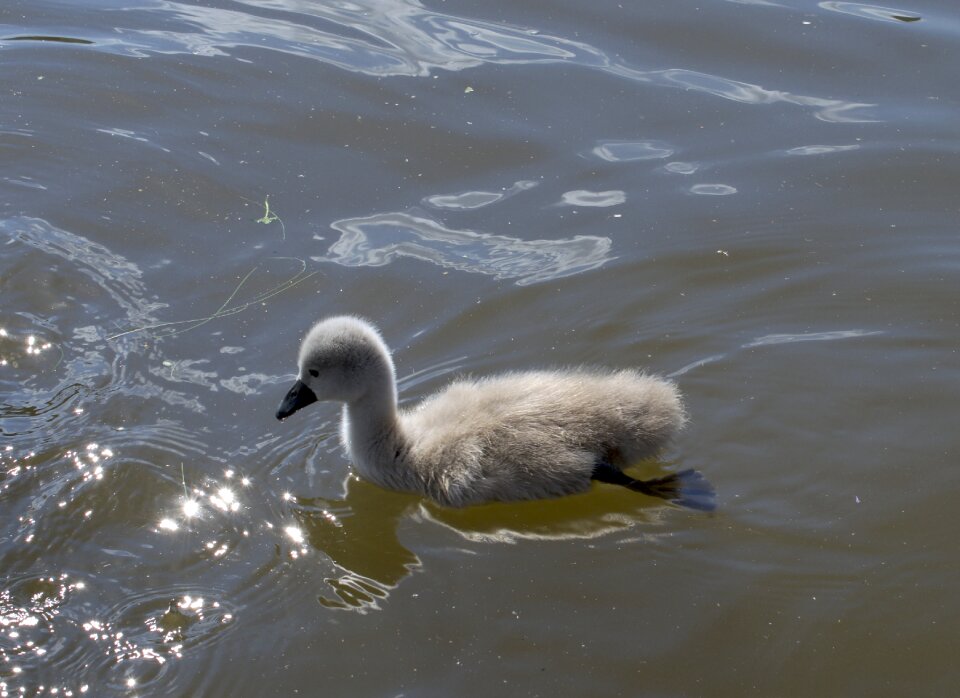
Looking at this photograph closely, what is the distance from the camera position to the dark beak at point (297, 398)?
16.2 feet

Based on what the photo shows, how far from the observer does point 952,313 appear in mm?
5574

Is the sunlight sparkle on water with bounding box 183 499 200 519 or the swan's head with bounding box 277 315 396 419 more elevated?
the swan's head with bounding box 277 315 396 419

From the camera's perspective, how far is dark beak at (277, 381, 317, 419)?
4949 millimetres

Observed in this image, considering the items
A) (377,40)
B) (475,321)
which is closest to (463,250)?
(475,321)

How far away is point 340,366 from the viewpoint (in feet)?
16.1

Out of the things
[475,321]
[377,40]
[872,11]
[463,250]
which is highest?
[872,11]

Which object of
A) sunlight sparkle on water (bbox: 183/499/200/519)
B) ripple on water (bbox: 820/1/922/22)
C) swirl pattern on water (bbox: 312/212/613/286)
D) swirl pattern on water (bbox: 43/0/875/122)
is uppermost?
ripple on water (bbox: 820/1/922/22)

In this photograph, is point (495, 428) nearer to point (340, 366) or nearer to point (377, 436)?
point (377, 436)

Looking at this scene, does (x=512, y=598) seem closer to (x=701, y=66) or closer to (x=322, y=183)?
(x=322, y=183)

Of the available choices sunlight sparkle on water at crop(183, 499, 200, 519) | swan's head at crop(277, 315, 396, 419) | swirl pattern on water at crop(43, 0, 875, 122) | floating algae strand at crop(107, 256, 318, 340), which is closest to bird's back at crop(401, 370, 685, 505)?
A: swan's head at crop(277, 315, 396, 419)

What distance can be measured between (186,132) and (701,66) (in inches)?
124

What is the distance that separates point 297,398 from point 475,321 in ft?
3.53

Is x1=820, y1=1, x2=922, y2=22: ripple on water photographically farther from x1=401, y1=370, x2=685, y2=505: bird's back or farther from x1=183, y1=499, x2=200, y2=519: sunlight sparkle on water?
x1=183, y1=499, x2=200, y2=519: sunlight sparkle on water

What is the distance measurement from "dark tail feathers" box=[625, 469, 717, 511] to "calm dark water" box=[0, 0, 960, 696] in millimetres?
65
